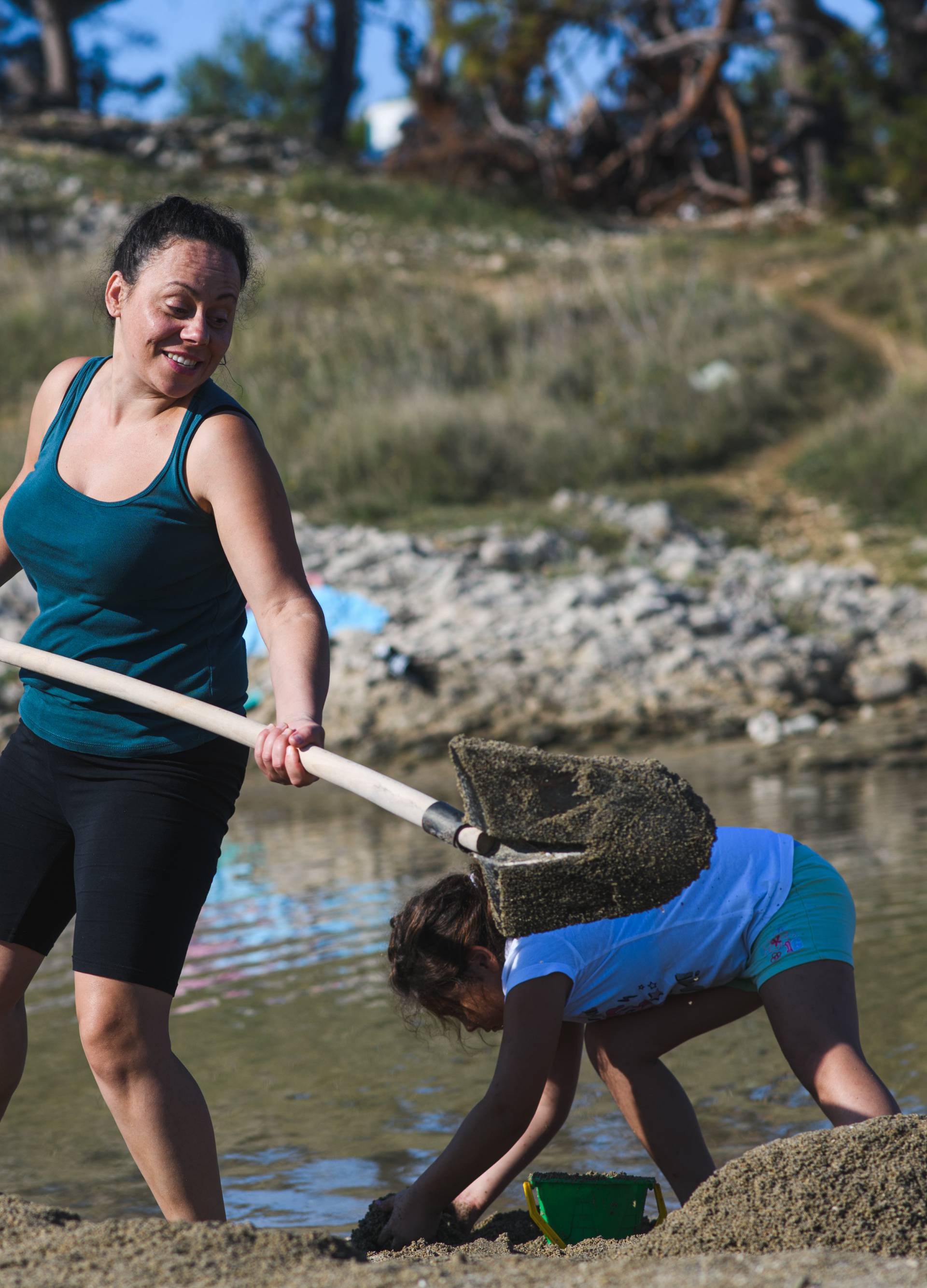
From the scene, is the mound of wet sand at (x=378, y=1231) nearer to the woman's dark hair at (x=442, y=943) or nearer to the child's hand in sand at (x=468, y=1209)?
the child's hand in sand at (x=468, y=1209)

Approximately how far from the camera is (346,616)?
794cm

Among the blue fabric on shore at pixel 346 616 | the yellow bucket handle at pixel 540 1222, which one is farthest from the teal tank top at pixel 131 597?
the blue fabric on shore at pixel 346 616

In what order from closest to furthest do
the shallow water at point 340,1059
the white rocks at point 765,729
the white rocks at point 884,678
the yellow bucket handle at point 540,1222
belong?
the yellow bucket handle at point 540,1222
the shallow water at point 340,1059
the white rocks at point 765,729
the white rocks at point 884,678

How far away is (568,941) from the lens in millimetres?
2416

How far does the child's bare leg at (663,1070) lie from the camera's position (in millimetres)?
2527

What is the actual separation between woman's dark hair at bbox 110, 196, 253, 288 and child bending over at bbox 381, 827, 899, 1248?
1.18 m

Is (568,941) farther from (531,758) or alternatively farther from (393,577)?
(393,577)

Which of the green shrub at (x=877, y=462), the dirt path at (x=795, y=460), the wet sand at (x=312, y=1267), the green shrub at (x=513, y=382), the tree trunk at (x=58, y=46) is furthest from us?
the tree trunk at (x=58, y=46)

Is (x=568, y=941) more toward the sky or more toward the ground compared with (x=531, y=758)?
more toward the ground

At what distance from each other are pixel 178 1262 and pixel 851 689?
20.8 feet

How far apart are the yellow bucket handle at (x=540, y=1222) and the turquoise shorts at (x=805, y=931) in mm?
556

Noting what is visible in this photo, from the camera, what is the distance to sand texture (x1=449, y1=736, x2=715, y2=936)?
224 cm

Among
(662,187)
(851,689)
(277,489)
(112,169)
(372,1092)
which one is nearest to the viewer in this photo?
(277,489)

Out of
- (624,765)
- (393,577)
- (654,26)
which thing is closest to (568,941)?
(624,765)
